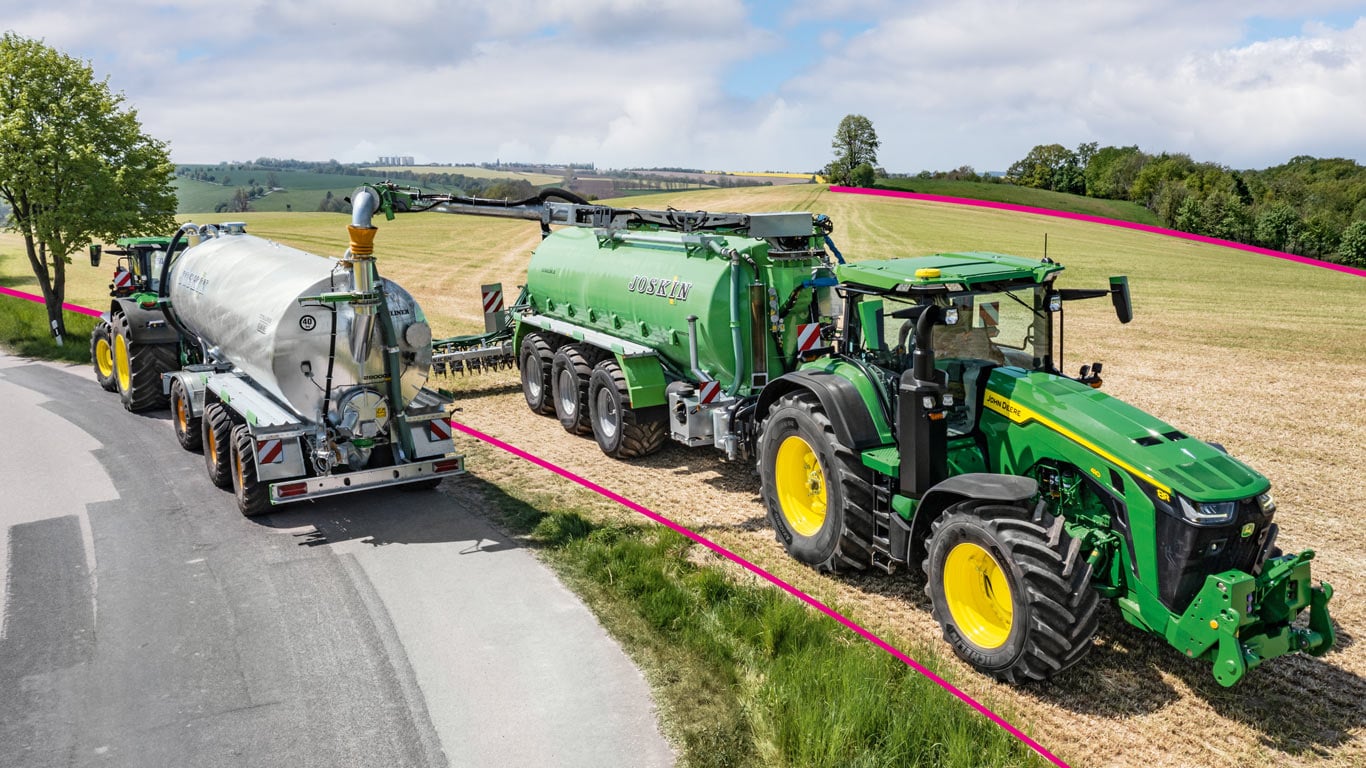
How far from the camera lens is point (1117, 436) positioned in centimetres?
636

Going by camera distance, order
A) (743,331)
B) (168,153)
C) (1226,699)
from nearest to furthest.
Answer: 1. (1226,699)
2. (743,331)
3. (168,153)

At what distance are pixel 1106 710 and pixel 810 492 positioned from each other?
318 centimetres

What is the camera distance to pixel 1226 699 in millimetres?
6320

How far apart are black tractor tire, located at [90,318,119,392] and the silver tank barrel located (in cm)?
683

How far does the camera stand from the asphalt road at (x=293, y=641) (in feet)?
20.0

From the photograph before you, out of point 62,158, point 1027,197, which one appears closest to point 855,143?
point 1027,197

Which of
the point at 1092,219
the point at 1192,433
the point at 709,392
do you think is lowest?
the point at 1192,433

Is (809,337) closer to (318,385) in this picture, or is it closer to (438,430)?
(438,430)

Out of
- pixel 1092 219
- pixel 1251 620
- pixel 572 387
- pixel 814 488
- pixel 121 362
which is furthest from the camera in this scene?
pixel 1092 219

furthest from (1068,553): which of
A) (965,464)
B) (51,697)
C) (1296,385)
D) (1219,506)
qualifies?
(1296,385)

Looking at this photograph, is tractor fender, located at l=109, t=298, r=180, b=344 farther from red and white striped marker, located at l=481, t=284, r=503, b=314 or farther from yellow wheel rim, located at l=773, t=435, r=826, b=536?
yellow wheel rim, located at l=773, t=435, r=826, b=536

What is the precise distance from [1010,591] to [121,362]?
15151 millimetres

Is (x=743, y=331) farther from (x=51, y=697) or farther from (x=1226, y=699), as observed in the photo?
(x=51, y=697)

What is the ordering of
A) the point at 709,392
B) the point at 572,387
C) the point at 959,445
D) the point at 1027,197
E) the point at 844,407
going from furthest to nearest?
the point at 1027,197 → the point at 572,387 → the point at 709,392 → the point at 844,407 → the point at 959,445
